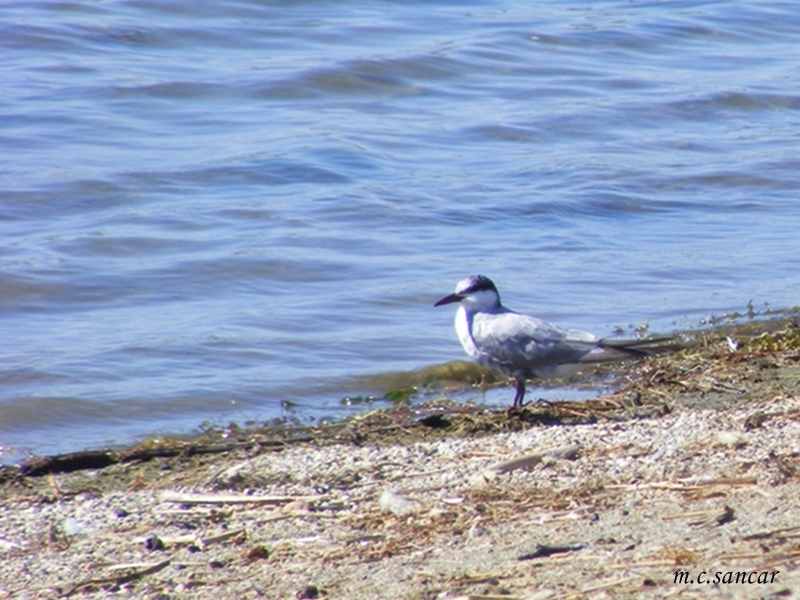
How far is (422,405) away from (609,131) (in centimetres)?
741

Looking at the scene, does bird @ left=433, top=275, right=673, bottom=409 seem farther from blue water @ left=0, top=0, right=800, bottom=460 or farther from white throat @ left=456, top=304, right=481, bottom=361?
blue water @ left=0, top=0, right=800, bottom=460

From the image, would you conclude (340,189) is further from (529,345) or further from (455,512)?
(455,512)

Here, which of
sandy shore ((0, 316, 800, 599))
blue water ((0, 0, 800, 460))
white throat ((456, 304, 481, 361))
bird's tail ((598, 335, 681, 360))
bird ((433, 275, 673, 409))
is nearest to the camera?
sandy shore ((0, 316, 800, 599))

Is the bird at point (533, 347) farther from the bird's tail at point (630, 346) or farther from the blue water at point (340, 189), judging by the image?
the blue water at point (340, 189)

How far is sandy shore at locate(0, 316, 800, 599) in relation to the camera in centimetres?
351

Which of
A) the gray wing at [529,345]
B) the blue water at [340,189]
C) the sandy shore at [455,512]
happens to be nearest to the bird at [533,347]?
the gray wing at [529,345]

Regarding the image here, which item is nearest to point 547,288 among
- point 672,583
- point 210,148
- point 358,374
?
point 358,374

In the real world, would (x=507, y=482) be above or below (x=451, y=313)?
above

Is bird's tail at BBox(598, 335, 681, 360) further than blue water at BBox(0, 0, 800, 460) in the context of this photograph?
No

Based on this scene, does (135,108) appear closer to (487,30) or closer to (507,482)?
(487,30)

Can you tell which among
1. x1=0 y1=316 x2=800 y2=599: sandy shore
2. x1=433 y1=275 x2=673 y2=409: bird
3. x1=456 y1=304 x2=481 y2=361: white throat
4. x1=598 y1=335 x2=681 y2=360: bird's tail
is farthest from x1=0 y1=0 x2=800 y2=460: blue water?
x1=0 y1=316 x2=800 y2=599: sandy shore

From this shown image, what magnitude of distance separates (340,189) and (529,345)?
17.7ft

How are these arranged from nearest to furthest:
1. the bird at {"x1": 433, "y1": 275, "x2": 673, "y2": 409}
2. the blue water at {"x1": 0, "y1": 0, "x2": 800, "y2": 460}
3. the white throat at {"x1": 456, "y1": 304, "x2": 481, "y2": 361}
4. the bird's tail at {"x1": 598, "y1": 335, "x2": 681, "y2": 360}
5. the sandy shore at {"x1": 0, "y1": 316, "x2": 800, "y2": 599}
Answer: the sandy shore at {"x1": 0, "y1": 316, "x2": 800, "y2": 599}, the bird's tail at {"x1": 598, "y1": 335, "x2": 681, "y2": 360}, the bird at {"x1": 433, "y1": 275, "x2": 673, "y2": 409}, the white throat at {"x1": 456, "y1": 304, "x2": 481, "y2": 361}, the blue water at {"x1": 0, "y1": 0, "x2": 800, "y2": 460}

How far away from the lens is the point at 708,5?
64.9 feet
